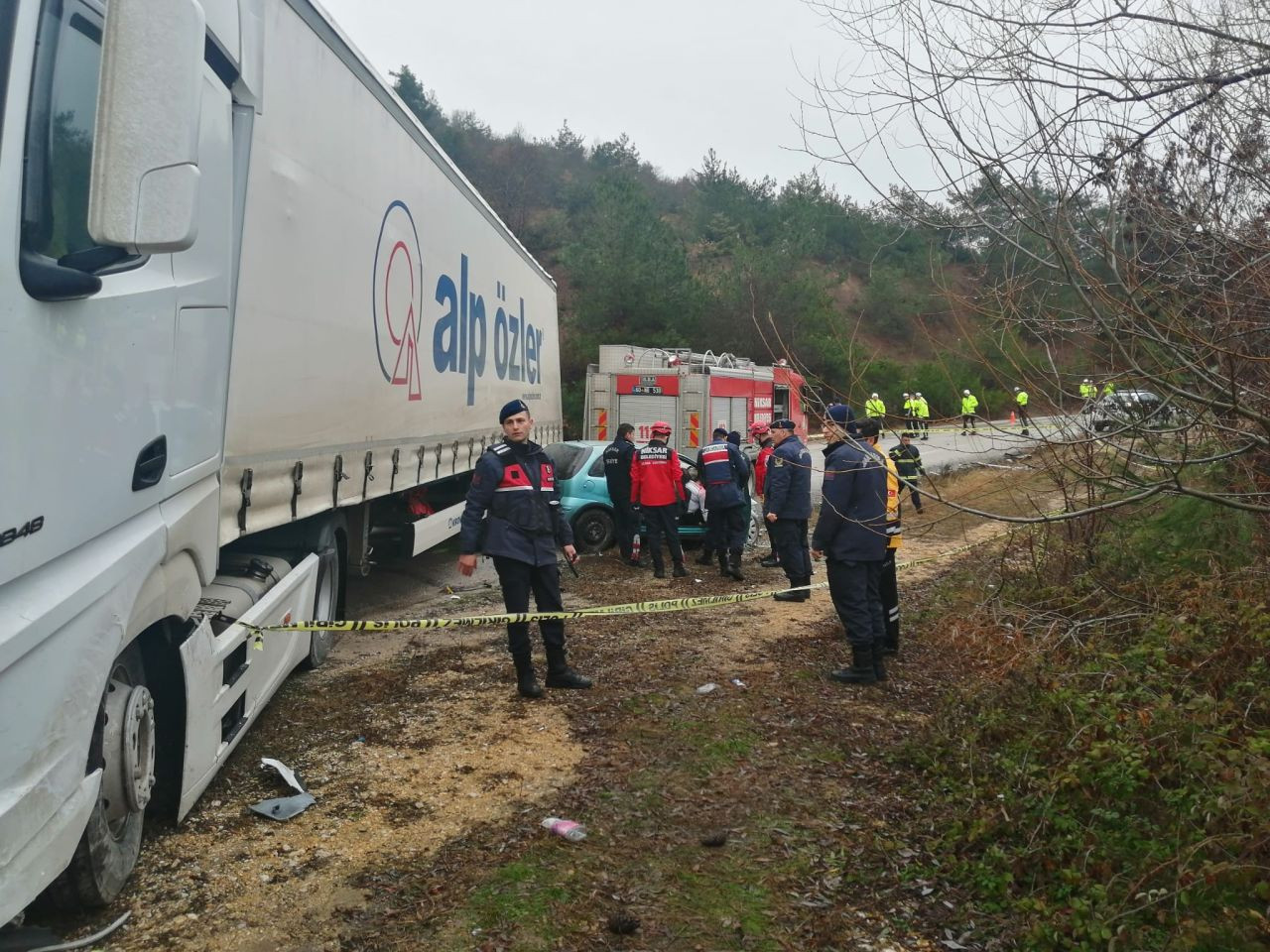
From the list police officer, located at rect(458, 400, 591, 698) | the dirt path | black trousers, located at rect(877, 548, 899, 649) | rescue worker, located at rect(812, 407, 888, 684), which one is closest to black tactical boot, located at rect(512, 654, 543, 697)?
police officer, located at rect(458, 400, 591, 698)

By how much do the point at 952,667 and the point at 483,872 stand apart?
4169mm

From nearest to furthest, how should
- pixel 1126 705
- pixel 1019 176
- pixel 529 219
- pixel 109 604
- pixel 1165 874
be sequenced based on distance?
pixel 109 604, pixel 1165 874, pixel 1019 176, pixel 1126 705, pixel 529 219

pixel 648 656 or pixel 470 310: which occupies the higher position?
pixel 470 310

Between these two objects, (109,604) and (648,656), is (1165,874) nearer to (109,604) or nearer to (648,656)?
(109,604)

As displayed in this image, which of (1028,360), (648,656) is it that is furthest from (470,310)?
(1028,360)

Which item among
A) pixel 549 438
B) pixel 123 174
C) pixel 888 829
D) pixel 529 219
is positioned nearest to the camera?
pixel 123 174

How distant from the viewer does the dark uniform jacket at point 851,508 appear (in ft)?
21.0

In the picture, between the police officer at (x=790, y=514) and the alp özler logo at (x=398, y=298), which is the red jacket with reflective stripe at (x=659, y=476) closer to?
the police officer at (x=790, y=514)

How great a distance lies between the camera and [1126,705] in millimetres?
4723

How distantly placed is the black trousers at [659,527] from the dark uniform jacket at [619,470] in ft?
1.33

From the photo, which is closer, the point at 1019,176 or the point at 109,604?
the point at 109,604

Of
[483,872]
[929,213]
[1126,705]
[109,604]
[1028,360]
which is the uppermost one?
[929,213]

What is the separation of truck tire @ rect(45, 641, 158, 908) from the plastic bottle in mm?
1568

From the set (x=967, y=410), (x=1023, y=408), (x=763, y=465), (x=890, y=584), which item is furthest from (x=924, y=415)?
(x=763, y=465)
